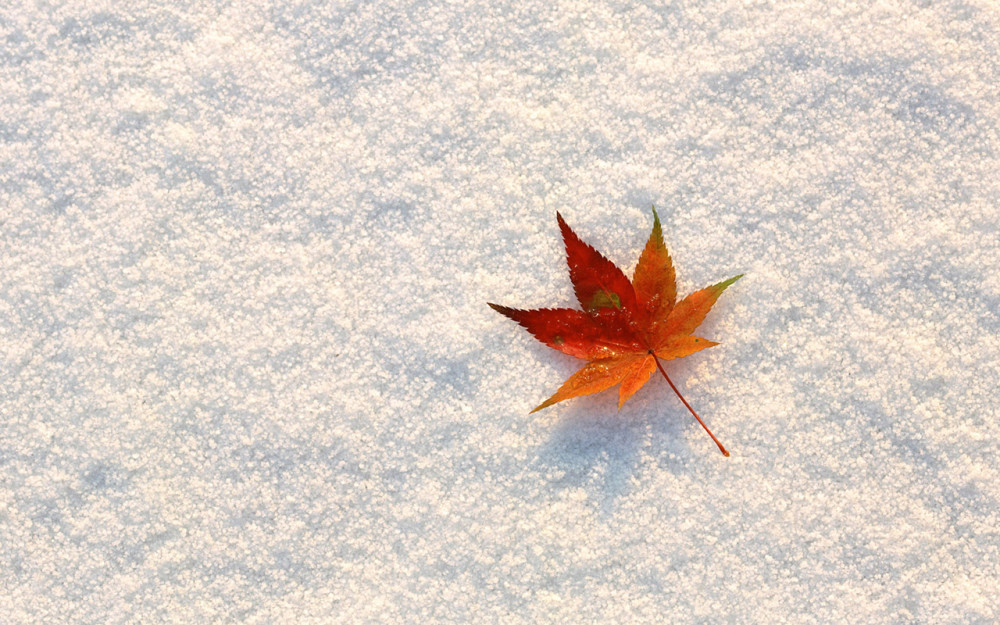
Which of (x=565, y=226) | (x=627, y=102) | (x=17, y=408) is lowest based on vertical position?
(x=17, y=408)

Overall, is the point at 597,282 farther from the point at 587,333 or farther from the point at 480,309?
the point at 480,309

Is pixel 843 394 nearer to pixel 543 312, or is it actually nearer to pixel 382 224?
pixel 543 312

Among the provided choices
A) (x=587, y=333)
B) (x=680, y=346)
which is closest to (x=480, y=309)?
(x=587, y=333)

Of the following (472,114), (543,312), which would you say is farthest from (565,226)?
(472,114)

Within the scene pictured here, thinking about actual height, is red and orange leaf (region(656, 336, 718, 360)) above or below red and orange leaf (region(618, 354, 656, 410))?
above

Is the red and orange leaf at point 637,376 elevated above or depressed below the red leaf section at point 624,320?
below
